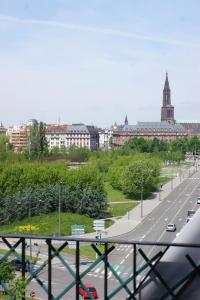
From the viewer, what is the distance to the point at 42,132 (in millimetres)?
68750

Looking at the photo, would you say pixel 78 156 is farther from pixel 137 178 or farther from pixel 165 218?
pixel 165 218

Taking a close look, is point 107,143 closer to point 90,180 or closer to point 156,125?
point 156,125

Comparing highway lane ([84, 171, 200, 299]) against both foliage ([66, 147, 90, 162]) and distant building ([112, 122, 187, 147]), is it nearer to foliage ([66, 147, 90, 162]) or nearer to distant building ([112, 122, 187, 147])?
foliage ([66, 147, 90, 162])

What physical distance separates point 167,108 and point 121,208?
95.5m

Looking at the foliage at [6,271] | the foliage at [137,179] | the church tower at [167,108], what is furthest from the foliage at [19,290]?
the church tower at [167,108]

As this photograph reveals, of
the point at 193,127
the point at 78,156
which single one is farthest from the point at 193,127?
the point at 78,156

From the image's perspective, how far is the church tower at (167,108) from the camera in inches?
4882

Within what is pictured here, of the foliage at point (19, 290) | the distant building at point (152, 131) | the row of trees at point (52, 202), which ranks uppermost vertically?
the distant building at point (152, 131)

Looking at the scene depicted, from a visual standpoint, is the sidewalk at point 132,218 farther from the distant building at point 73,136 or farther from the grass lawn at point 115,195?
the distant building at point 73,136

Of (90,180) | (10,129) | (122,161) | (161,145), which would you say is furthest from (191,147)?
(90,180)

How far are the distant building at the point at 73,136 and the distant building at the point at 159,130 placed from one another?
6820 millimetres

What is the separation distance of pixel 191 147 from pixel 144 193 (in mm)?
66367

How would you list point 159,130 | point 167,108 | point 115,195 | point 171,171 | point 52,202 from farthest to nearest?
point 167,108 → point 159,130 → point 171,171 → point 115,195 → point 52,202

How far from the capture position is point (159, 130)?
121625 mm
